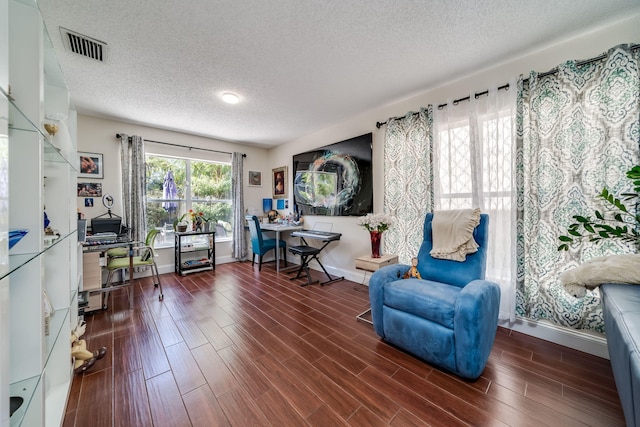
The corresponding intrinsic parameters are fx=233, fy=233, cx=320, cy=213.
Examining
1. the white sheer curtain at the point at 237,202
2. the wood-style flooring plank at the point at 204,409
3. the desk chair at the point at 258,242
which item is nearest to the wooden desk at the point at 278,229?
the desk chair at the point at 258,242

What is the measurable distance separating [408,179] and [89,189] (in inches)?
176

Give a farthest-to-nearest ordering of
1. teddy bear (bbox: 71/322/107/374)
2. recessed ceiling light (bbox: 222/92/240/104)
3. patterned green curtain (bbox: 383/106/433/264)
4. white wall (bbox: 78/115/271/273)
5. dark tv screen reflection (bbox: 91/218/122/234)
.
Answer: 1. white wall (bbox: 78/115/271/273)
2. dark tv screen reflection (bbox: 91/218/122/234)
3. recessed ceiling light (bbox: 222/92/240/104)
4. patterned green curtain (bbox: 383/106/433/264)
5. teddy bear (bbox: 71/322/107/374)

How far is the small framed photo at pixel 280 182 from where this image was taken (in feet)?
16.2

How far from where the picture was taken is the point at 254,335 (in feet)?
6.80

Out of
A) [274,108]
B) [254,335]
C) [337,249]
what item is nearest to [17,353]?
[254,335]

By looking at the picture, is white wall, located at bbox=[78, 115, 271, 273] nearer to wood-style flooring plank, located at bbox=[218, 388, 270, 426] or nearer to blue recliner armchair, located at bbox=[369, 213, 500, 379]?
wood-style flooring plank, located at bbox=[218, 388, 270, 426]

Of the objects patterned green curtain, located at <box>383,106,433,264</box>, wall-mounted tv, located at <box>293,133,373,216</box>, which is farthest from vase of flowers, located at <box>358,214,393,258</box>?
wall-mounted tv, located at <box>293,133,373,216</box>

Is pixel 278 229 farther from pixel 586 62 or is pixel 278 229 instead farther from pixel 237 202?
pixel 586 62

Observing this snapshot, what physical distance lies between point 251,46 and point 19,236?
1937 mm

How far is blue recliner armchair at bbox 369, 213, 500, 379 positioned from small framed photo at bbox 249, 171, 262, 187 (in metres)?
3.87

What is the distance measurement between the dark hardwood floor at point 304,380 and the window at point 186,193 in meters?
2.02

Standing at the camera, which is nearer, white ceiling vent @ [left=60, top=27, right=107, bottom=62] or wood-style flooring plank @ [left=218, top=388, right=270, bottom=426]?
wood-style flooring plank @ [left=218, top=388, right=270, bottom=426]

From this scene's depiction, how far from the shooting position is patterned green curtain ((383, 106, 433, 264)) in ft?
8.69

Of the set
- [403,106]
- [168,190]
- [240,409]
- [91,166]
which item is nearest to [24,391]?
[240,409]
